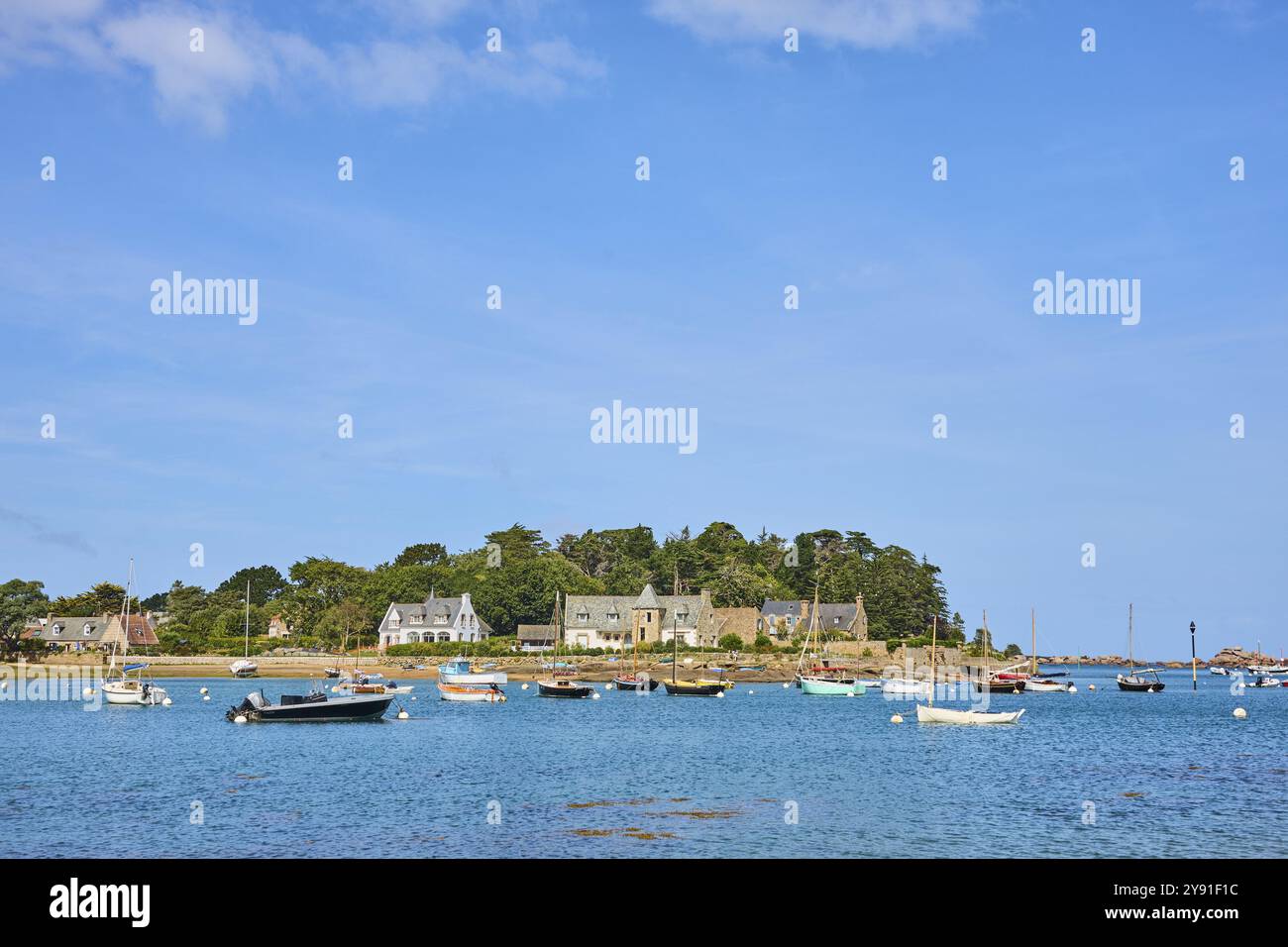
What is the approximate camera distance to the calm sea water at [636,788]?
102 ft

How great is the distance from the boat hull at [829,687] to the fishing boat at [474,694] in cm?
3202

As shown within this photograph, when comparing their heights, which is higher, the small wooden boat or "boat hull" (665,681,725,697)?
"boat hull" (665,681,725,697)

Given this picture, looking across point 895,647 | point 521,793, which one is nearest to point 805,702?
point 895,647

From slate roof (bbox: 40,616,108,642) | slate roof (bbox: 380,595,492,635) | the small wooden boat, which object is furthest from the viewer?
slate roof (bbox: 380,595,492,635)

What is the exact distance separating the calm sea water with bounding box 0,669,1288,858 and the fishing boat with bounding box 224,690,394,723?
828 millimetres

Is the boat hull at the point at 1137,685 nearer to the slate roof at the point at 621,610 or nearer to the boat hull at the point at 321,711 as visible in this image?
the slate roof at the point at 621,610

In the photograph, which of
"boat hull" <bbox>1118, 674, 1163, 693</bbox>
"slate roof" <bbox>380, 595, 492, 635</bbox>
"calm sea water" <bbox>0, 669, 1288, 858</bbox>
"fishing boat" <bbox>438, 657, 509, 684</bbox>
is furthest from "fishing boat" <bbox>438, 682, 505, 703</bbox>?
"boat hull" <bbox>1118, 674, 1163, 693</bbox>

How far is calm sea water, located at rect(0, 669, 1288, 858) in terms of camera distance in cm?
3095

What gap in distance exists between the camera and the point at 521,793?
133 feet

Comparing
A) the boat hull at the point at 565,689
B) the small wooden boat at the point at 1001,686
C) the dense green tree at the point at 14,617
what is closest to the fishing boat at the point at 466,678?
the boat hull at the point at 565,689

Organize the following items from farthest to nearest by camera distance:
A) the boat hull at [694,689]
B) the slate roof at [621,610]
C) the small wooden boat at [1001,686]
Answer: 1. the slate roof at [621,610]
2. the small wooden boat at [1001,686]
3. the boat hull at [694,689]

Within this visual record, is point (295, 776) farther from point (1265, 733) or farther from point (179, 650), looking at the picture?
point (179, 650)

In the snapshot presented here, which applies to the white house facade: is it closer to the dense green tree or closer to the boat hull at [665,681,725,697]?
the dense green tree
